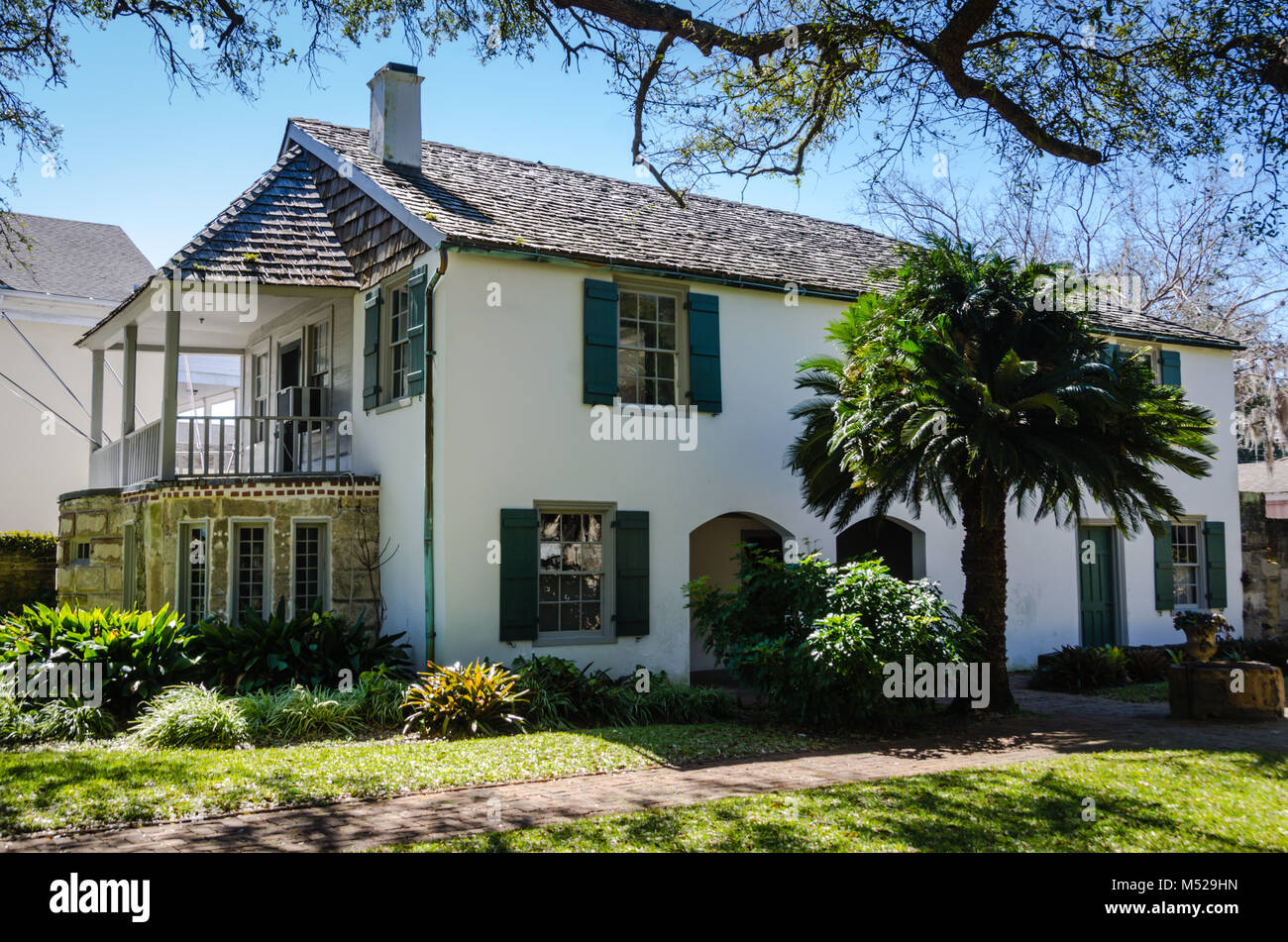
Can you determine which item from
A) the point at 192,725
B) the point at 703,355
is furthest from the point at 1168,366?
the point at 192,725

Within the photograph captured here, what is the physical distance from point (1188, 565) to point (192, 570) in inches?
618

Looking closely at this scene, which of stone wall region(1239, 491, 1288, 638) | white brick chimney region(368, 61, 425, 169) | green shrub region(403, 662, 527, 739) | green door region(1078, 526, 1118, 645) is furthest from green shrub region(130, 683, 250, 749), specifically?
stone wall region(1239, 491, 1288, 638)

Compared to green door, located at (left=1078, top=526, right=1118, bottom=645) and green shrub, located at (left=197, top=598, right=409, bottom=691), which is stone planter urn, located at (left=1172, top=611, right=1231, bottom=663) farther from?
green shrub, located at (left=197, top=598, right=409, bottom=691)

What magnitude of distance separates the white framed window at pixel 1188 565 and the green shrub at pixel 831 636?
8.87 m

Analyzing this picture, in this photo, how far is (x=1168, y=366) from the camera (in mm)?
17828

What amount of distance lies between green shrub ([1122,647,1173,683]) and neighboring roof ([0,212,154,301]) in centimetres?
1985

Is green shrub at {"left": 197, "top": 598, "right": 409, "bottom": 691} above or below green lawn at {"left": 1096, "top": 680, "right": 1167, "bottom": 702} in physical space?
above

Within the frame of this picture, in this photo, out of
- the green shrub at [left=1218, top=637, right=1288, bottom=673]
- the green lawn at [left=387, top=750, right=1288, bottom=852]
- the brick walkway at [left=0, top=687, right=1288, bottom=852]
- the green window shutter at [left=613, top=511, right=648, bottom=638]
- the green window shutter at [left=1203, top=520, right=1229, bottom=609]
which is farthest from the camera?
the green window shutter at [left=1203, top=520, right=1229, bottom=609]

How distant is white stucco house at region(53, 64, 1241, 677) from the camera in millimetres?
11859

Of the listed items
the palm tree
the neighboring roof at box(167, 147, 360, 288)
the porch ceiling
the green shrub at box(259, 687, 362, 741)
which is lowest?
the green shrub at box(259, 687, 362, 741)

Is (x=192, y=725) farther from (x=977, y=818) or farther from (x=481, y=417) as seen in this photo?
(x=977, y=818)

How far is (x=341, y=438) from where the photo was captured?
1423 cm
